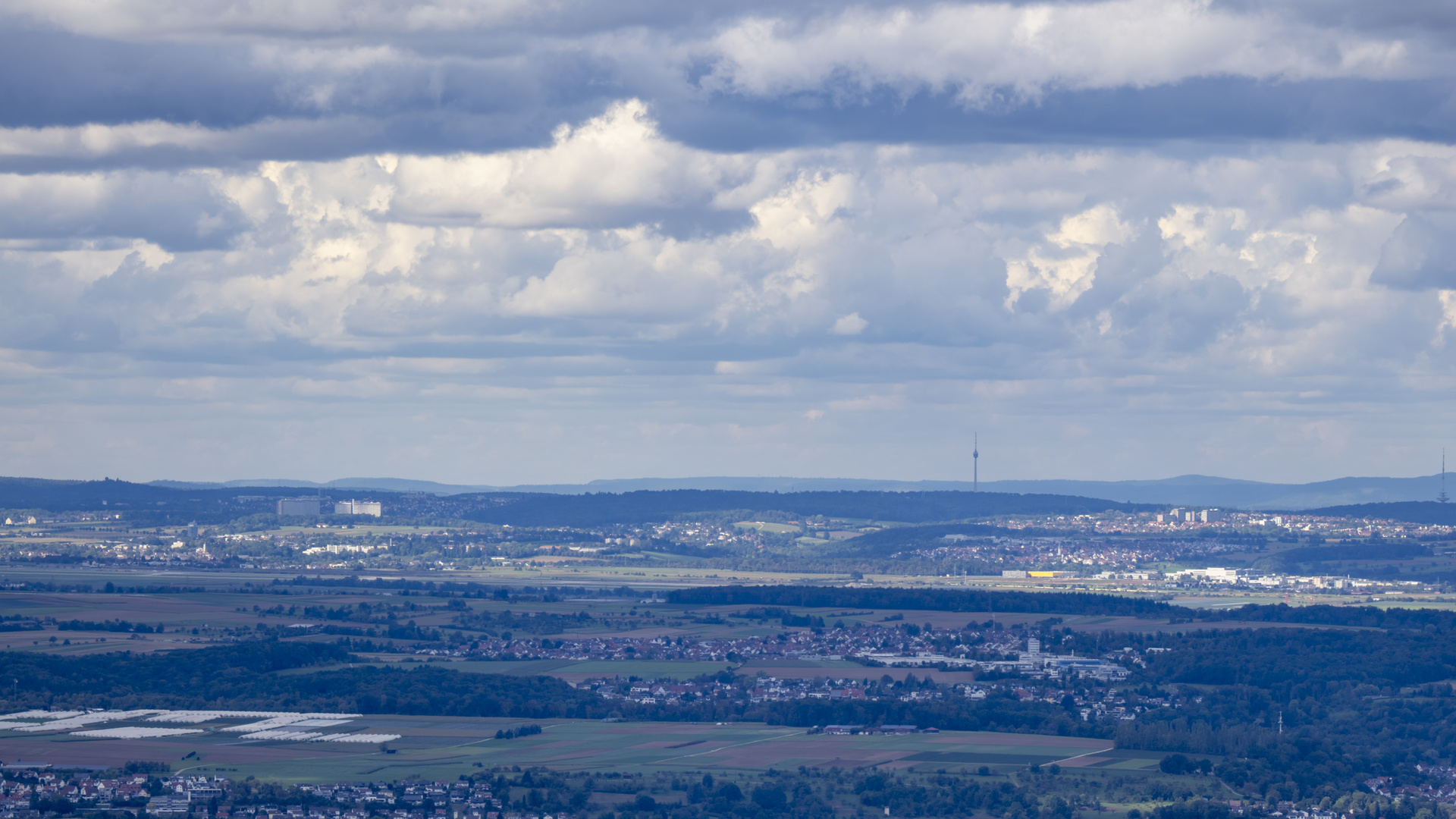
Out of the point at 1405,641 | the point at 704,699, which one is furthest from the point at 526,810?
the point at 1405,641

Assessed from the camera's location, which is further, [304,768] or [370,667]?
[370,667]

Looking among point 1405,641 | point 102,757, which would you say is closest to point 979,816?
point 102,757

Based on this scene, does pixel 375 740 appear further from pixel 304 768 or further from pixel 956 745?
pixel 956 745

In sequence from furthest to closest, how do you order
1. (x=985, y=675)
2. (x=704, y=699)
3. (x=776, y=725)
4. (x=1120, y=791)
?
(x=985, y=675) → (x=704, y=699) → (x=776, y=725) → (x=1120, y=791)

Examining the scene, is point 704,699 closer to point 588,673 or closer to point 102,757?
point 588,673

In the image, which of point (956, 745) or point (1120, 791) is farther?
point (956, 745)

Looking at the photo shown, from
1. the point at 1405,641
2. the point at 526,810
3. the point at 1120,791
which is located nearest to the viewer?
the point at 526,810

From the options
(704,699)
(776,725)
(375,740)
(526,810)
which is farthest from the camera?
(704,699)

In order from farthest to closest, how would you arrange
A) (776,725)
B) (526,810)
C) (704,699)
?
(704,699), (776,725), (526,810)

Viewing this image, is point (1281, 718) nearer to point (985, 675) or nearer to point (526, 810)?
point (985, 675)
